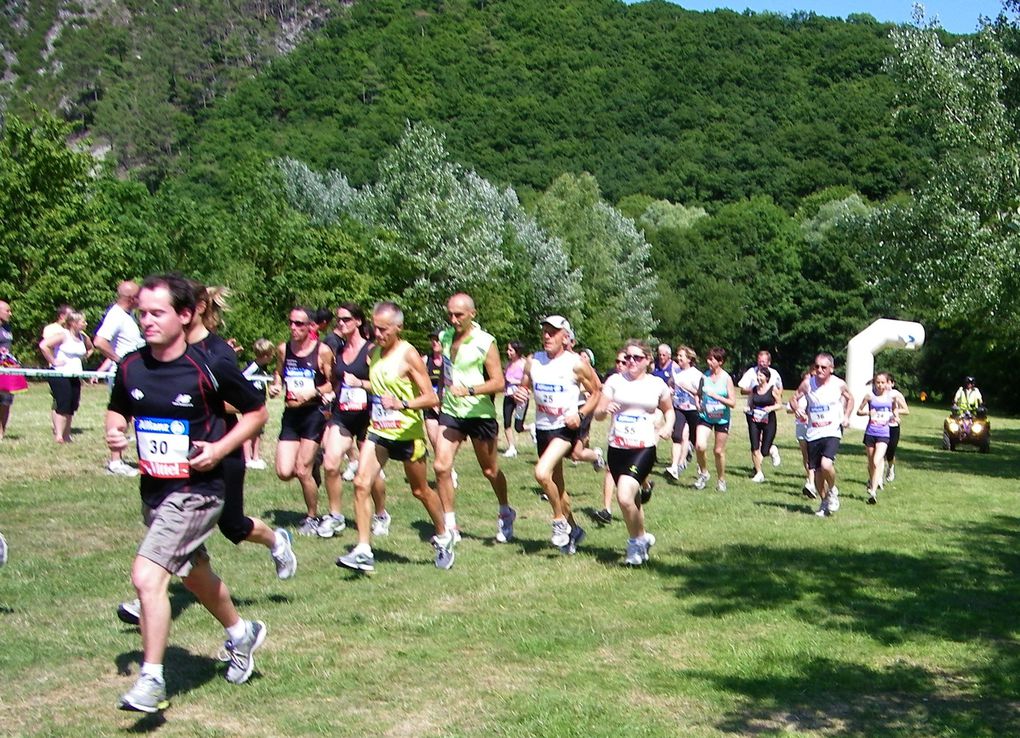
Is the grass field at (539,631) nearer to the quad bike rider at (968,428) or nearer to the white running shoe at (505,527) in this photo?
the white running shoe at (505,527)

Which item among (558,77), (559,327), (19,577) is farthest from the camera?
(558,77)

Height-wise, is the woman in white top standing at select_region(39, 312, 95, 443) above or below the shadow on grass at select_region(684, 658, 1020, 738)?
above

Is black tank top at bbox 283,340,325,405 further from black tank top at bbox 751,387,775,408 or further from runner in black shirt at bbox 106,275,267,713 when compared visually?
black tank top at bbox 751,387,775,408

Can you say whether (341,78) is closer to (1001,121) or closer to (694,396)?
(1001,121)

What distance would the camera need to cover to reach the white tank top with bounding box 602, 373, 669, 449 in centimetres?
1000

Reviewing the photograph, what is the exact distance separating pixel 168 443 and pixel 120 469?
29.8 ft

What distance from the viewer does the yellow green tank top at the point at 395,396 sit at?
9.52 meters

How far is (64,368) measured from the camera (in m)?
17.1

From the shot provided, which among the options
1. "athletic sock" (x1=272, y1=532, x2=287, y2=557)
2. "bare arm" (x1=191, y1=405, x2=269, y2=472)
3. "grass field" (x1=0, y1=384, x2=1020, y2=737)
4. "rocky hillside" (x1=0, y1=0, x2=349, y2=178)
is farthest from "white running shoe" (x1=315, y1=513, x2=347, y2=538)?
"rocky hillside" (x1=0, y1=0, x2=349, y2=178)

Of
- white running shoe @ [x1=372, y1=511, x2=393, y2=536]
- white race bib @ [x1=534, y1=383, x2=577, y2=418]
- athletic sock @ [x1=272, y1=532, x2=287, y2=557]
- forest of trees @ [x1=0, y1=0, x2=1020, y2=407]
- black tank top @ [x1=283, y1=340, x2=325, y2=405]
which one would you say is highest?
forest of trees @ [x1=0, y1=0, x2=1020, y2=407]

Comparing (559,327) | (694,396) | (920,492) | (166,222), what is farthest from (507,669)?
(166,222)

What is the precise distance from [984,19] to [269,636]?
2441cm

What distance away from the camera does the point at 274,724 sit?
5898mm

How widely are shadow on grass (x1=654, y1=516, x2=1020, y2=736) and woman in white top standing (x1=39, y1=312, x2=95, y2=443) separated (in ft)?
32.1
